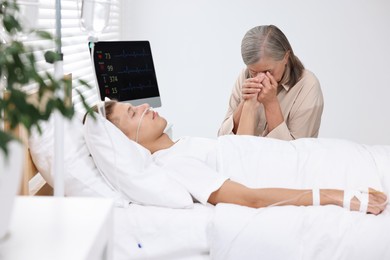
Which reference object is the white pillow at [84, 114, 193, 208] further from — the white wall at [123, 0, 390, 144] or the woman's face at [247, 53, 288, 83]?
the white wall at [123, 0, 390, 144]

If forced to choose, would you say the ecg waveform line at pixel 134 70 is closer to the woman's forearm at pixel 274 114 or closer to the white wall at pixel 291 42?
the woman's forearm at pixel 274 114

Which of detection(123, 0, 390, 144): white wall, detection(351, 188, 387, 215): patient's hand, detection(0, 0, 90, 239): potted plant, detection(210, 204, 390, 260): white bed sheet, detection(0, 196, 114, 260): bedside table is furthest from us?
detection(123, 0, 390, 144): white wall

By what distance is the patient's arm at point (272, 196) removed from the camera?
1729 mm

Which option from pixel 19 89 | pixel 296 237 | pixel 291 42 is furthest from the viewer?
pixel 291 42

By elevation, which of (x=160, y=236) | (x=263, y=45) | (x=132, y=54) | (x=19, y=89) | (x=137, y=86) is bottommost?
(x=160, y=236)

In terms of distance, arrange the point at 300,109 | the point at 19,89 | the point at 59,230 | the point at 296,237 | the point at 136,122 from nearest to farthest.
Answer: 1. the point at 19,89
2. the point at 59,230
3. the point at 296,237
4. the point at 136,122
5. the point at 300,109

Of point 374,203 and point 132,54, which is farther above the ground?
point 132,54

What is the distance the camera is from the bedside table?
0.91 m

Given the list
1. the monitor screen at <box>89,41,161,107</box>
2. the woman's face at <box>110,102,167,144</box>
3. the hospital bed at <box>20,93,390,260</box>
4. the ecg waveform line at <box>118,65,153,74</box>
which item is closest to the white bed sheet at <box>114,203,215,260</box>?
the hospital bed at <box>20,93,390,260</box>

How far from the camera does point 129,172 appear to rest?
5.57 ft

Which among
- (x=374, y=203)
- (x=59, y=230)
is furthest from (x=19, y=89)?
(x=374, y=203)

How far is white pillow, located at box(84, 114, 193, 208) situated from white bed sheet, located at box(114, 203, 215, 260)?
0.06m

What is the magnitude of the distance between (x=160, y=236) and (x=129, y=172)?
0.22 m

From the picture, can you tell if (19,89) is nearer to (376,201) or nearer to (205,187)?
(205,187)
